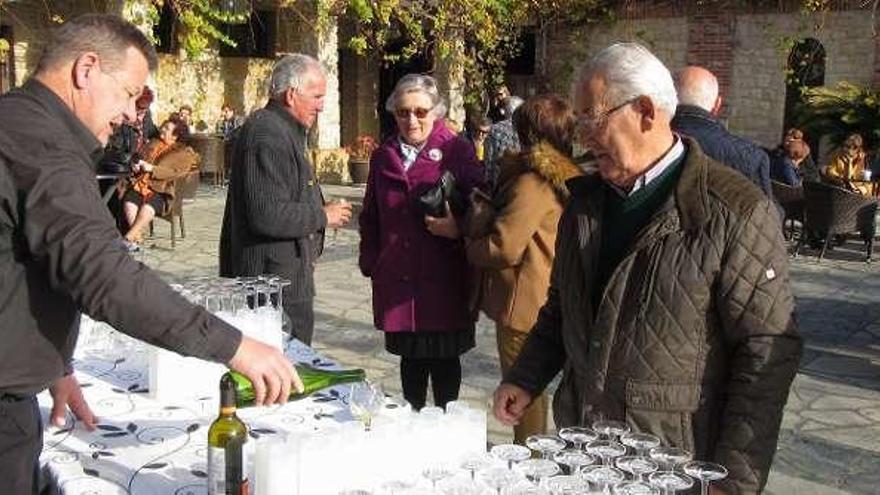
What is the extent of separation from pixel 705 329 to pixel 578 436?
0.51m

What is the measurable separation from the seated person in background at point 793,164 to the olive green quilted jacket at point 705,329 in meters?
9.09

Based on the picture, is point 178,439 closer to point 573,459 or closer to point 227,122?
point 573,459

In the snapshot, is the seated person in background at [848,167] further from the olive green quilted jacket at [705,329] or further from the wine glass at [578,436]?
the wine glass at [578,436]

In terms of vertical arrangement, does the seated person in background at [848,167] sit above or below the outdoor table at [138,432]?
above

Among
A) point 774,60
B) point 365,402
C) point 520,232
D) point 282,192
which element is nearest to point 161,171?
point 282,192

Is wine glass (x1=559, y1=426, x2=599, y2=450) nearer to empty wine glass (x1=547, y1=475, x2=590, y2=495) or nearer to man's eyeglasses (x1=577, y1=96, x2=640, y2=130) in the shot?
empty wine glass (x1=547, y1=475, x2=590, y2=495)

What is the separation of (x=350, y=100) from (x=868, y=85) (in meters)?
10.9

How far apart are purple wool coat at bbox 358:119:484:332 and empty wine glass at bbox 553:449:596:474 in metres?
2.30

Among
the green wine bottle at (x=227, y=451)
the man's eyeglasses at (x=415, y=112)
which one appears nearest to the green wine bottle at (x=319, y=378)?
the green wine bottle at (x=227, y=451)

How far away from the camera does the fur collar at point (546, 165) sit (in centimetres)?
367

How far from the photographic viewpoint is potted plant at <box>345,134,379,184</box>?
1678cm

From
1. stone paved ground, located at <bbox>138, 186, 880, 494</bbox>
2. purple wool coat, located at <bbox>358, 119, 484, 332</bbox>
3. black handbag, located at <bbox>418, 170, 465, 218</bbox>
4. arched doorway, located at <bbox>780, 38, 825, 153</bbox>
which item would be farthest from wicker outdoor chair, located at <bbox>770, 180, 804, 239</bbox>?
black handbag, located at <bbox>418, 170, 465, 218</bbox>

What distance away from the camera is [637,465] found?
66.8 inches

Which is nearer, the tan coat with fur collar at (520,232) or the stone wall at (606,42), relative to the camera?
the tan coat with fur collar at (520,232)
